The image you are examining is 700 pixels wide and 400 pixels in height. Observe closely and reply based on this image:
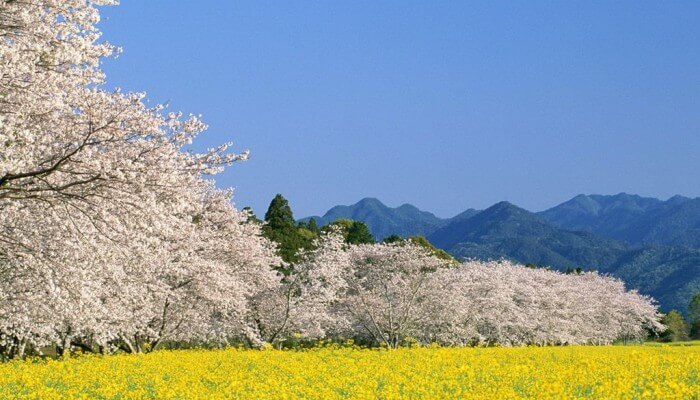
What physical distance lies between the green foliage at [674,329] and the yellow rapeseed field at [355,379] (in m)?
96.4

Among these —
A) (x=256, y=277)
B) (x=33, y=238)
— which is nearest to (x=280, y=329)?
(x=256, y=277)

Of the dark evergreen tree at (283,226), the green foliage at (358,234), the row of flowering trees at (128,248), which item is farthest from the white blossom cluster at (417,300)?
the green foliage at (358,234)

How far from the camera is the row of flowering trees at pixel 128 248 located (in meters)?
17.1

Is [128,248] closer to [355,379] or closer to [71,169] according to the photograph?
[71,169]

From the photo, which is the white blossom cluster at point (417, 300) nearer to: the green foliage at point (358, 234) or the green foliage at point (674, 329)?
the green foliage at point (358, 234)

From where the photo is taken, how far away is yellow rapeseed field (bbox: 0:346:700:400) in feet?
45.4

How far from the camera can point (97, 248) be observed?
62.6ft

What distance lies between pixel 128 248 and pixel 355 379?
7.17 m

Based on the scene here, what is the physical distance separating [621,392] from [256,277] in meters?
33.1

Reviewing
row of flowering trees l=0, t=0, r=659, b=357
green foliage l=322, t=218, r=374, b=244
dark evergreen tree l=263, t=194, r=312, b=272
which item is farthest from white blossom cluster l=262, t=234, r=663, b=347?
green foliage l=322, t=218, r=374, b=244

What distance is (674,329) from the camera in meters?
111

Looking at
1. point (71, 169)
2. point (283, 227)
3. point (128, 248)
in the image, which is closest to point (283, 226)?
point (283, 227)

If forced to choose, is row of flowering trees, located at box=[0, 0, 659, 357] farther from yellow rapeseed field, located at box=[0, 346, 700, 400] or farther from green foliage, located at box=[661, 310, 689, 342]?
green foliage, located at box=[661, 310, 689, 342]

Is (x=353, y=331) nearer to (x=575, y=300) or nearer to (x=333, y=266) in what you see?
(x=333, y=266)
